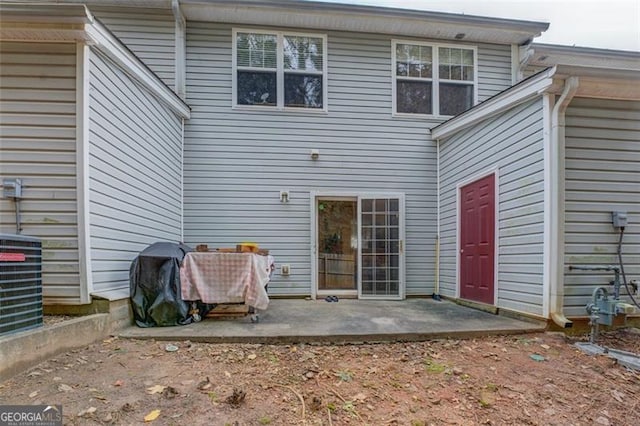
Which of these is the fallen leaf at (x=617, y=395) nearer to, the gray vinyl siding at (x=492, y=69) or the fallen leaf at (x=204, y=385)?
the fallen leaf at (x=204, y=385)

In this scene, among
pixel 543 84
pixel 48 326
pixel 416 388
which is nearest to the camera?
pixel 416 388

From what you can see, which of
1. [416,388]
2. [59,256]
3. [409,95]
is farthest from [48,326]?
[409,95]

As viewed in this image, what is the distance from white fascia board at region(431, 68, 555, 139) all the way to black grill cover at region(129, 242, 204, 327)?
14.9 ft

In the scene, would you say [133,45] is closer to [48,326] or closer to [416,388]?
[48,326]

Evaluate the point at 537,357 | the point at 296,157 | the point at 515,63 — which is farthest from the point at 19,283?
the point at 515,63

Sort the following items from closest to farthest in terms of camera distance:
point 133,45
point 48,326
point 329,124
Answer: point 48,326 → point 133,45 → point 329,124

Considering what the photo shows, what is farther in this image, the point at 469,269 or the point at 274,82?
the point at 274,82

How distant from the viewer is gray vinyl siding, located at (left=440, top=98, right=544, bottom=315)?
3678 mm

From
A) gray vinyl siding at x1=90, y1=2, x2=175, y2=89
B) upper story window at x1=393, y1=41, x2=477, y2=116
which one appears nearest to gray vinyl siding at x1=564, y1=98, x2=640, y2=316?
upper story window at x1=393, y1=41, x2=477, y2=116

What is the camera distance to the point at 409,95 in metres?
5.93

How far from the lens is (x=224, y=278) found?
146 inches

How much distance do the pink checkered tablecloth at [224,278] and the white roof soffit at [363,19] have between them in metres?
4.09

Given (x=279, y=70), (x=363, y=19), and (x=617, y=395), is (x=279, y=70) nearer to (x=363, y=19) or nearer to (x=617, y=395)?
(x=363, y=19)

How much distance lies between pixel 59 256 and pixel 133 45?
4032 mm
